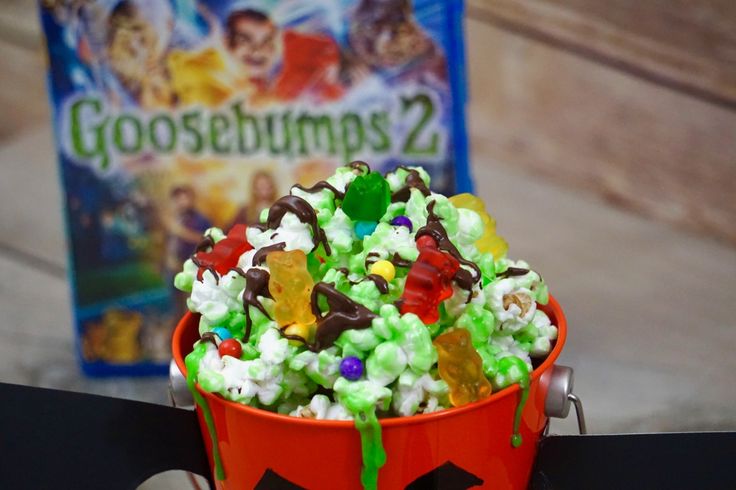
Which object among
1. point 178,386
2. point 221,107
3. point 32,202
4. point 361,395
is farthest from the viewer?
point 32,202

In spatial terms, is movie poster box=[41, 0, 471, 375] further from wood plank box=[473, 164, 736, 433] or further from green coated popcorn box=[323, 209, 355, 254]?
green coated popcorn box=[323, 209, 355, 254]

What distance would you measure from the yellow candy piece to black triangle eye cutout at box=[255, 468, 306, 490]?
13 cm

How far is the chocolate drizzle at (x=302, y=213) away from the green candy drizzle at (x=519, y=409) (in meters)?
0.14

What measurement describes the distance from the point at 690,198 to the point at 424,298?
1.07m

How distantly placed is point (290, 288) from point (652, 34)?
3.53 ft

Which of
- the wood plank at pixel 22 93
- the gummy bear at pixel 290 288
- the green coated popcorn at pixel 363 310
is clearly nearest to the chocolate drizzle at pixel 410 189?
the green coated popcorn at pixel 363 310

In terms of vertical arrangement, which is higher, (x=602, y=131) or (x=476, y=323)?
(x=476, y=323)

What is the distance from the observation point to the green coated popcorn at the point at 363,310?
0.54 m

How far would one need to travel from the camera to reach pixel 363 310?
1.78 ft

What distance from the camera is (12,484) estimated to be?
24.4 inches

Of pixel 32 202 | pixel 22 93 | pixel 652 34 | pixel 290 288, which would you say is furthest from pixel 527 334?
pixel 22 93

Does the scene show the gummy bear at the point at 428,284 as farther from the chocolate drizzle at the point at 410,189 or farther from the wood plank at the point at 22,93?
the wood plank at the point at 22,93

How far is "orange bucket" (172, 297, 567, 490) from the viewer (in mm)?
543

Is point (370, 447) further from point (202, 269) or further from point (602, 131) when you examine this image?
point (602, 131)
